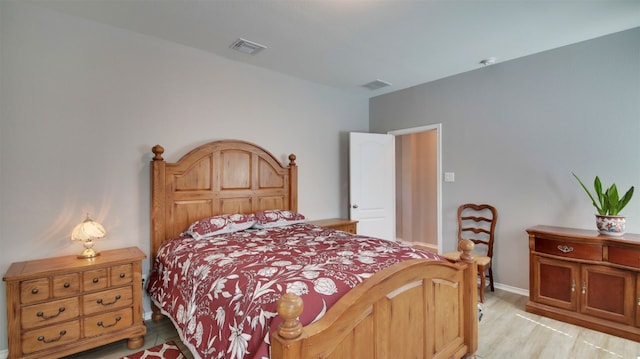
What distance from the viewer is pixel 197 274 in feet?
6.24

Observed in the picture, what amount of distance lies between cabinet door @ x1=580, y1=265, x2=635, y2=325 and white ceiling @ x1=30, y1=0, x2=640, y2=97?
2103 millimetres

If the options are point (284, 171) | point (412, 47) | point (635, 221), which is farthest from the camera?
point (284, 171)

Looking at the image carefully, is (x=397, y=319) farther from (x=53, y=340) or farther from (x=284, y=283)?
(x=53, y=340)

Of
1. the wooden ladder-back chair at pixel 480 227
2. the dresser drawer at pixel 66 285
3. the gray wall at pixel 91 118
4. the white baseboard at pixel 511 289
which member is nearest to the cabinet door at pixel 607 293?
the white baseboard at pixel 511 289

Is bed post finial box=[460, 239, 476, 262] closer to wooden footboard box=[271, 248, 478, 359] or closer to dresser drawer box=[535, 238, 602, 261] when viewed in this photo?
wooden footboard box=[271, 248, 478, 359]

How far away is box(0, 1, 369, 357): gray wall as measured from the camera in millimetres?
2227

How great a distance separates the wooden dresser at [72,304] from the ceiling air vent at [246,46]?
206cm

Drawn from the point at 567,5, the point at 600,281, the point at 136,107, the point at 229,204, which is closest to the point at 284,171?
the point at 229,204

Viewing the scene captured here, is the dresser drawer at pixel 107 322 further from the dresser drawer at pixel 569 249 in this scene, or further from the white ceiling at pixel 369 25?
the dresser drawer at pixel 569 249

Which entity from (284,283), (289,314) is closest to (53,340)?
(284,283)

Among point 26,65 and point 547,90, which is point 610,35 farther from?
point 26,65

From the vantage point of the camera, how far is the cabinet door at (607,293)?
242 centimetres

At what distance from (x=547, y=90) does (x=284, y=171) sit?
2.99m

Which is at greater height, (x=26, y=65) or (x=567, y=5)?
(x=567, y=5)
